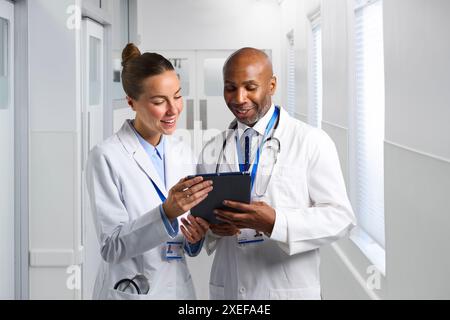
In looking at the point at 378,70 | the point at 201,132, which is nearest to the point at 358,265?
the point at 378,70

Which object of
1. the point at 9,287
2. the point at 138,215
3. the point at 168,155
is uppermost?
the point at 168,155

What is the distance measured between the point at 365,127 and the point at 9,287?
2.31m

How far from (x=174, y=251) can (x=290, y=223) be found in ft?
1.08

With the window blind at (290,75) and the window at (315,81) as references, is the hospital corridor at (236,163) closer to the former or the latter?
the window at (315,81)

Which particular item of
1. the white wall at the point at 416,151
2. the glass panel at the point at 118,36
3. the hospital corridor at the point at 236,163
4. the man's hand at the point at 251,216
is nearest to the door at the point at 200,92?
the hospital corridor at the point at 236,163

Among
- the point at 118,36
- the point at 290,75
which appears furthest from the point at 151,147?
the point at 290,75

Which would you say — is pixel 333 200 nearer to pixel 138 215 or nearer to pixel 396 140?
pixel 138 215

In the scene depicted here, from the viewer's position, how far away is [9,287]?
10.8 ft

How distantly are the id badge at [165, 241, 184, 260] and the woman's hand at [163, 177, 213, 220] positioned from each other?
19 centimetres

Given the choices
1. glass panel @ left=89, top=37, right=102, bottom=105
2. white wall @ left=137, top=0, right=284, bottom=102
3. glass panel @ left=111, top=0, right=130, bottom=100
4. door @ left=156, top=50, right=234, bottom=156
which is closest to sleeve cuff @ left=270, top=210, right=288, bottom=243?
glass panel @ left=89, top=37, right=102, bottom=105

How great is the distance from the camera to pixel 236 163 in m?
1.86

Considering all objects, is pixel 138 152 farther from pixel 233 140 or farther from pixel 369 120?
pixel 369 120

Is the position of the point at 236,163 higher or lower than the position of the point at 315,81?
lower
